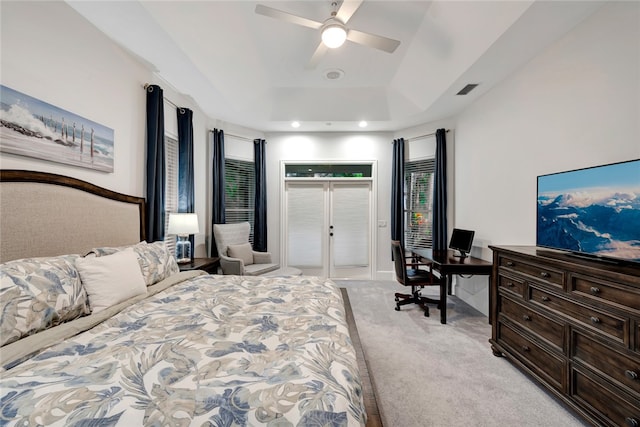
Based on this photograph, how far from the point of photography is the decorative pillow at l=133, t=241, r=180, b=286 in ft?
6.64

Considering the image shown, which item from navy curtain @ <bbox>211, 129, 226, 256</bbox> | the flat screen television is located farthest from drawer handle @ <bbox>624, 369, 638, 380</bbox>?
navy curtain @ <bbox>211, 129, 226, 256</bbox>

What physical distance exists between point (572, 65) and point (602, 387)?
2473mm

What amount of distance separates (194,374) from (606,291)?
7.13ft

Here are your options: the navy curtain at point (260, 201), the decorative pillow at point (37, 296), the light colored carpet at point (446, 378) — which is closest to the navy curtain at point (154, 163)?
the decorative pillow at point (37, 296)

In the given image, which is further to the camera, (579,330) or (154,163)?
(154,163)

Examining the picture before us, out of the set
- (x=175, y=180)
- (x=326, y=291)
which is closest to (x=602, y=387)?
(x=326, y=291)

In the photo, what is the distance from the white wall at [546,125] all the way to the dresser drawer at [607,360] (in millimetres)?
1292

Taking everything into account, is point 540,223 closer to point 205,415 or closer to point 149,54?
point 205,415

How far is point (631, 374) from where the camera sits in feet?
4.32

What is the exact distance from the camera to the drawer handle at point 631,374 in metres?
1.30

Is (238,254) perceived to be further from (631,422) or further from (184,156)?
(631,422)

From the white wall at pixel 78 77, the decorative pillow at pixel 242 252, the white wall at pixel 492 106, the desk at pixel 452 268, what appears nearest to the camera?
the white wall at pixel 78 77

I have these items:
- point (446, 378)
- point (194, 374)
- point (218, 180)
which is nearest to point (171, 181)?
point (218, 180)

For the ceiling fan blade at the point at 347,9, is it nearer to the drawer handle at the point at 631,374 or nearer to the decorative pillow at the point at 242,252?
the drawer handle at the point at 631,374
